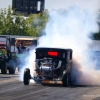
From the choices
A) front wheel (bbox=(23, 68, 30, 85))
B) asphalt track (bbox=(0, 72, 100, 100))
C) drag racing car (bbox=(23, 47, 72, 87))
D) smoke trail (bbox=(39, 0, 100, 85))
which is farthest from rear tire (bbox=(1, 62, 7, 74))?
front wheel (bbox=(23, 68, 30, 85))

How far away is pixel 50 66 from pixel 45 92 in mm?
4333

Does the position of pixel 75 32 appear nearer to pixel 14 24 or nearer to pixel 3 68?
pixel 3 68

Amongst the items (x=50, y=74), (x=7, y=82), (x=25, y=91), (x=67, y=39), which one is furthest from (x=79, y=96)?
(x=67, y=39)

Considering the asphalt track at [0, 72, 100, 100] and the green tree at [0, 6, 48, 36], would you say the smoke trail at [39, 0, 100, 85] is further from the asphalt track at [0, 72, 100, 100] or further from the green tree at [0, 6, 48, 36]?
the green tree at [0, 6, 48, 36]

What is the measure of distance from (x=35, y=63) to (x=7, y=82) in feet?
8.20

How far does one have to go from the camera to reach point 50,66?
113 feet

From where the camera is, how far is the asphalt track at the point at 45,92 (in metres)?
27.9

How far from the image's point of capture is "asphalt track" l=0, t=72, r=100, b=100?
27.9m

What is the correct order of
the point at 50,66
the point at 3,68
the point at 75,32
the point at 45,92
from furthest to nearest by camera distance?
1. the point at 3,68
2. the point at 75,32
3. the point at 50,66
4. the point at 45,92

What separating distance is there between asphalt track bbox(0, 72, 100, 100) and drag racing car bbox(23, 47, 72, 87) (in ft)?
1.44

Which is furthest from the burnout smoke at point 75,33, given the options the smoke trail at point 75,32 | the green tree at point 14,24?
the green tree at point 14,24

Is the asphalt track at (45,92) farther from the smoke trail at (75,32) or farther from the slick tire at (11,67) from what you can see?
the slick tire at (11,67)

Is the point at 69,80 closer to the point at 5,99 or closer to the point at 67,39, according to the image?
the point at 67,39

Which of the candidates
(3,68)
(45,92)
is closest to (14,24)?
(3,68)
